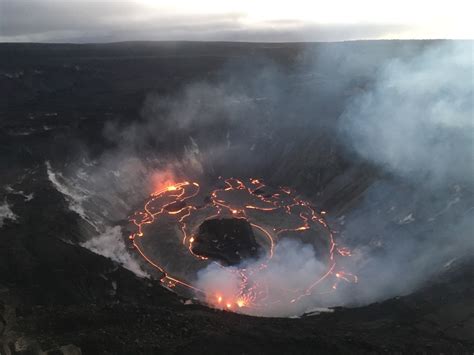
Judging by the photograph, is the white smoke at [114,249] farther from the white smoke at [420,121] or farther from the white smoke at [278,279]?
the white smoke at [420,121]

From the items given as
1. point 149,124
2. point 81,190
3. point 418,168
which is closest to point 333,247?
point 418,168

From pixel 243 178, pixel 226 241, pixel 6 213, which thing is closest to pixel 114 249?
pixel 6 213

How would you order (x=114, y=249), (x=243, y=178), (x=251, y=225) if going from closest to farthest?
(x=114, y=249)
(x=251, y=225)
(x=243, y=178)

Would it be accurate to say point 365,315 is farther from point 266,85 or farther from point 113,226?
point 266,85

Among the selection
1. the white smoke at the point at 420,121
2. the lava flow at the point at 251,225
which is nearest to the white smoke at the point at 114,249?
the lava flow at the point at 251,225

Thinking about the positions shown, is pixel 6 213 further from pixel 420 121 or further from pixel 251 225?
pixel 420 121

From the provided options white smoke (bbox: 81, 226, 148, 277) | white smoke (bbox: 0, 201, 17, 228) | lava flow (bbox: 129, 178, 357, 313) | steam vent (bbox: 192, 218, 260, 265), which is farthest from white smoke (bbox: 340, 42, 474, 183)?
white smoke (bbox: 0, 201, 17, 228)

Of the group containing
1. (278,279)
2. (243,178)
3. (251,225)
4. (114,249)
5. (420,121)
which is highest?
(243,178)

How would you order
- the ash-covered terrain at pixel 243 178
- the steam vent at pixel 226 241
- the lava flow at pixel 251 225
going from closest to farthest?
the ash-covered terrain at pixel 243 178
the lava flow at pixel 251 225
the steam vent at pixel 226 241
